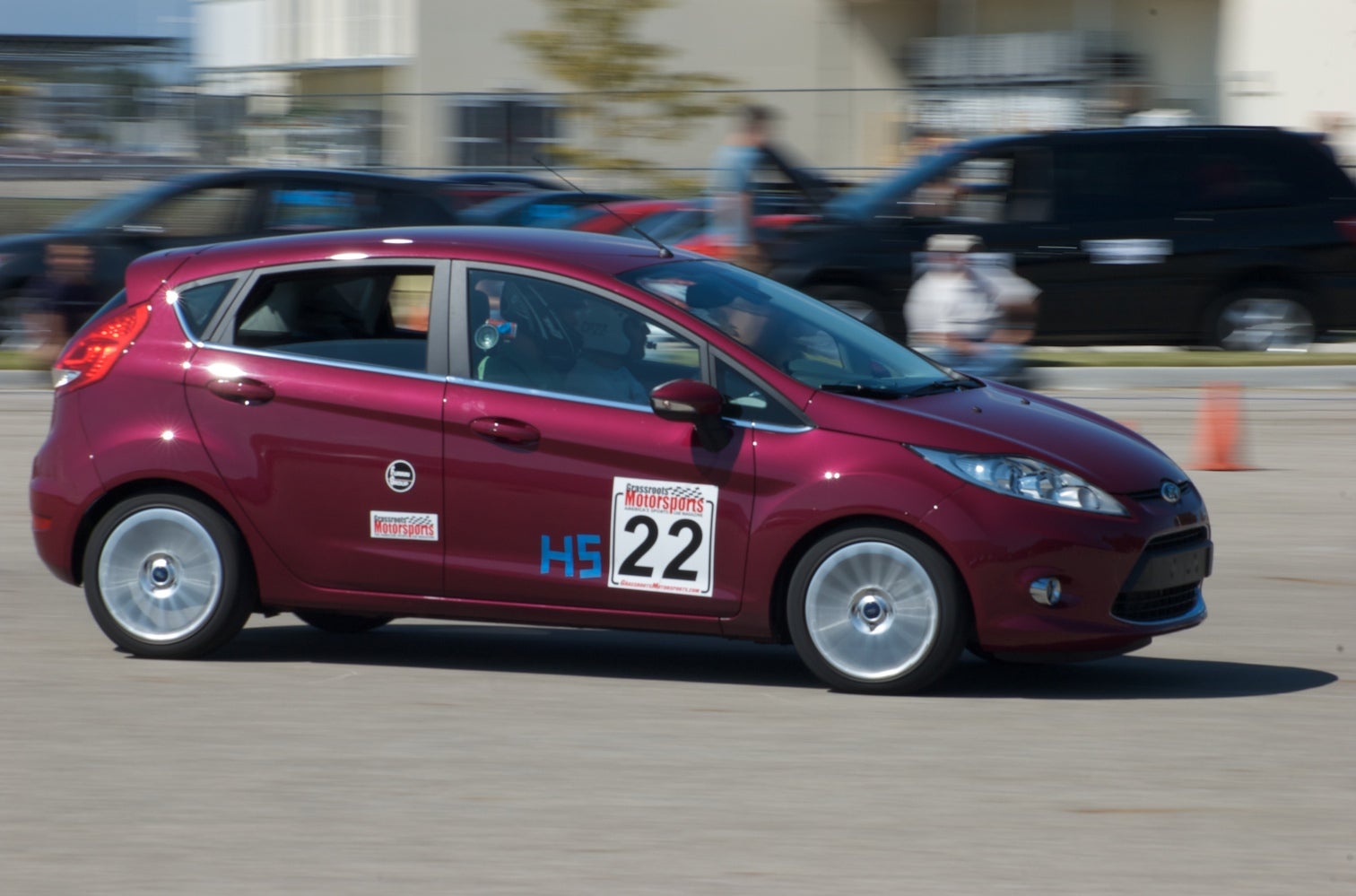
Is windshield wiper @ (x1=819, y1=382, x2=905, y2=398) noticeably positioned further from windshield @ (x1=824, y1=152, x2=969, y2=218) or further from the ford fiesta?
windshield @ (x1=824, y1=152, x2=969, y2=218)

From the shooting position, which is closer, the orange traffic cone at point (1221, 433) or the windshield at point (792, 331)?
the windshield at point (792, 331)

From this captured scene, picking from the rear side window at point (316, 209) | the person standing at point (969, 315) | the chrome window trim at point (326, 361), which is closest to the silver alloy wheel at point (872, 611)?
the chrome window trim at point (326, 361)

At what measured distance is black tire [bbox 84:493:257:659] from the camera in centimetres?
A: 717

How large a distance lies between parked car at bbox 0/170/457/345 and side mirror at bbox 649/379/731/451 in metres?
9.17

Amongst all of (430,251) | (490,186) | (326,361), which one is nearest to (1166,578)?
(430,251)

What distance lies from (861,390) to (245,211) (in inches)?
400

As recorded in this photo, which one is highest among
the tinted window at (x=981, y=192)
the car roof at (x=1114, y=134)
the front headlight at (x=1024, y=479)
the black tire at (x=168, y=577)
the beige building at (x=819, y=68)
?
the beige building at (x=819, y=68)

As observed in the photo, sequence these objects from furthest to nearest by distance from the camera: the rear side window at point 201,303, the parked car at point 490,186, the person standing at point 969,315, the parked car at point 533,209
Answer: the parked car at point 490,186 → the parked car at point 533,209 → the person standing at point 969,315 → the rear side window at point 201,303

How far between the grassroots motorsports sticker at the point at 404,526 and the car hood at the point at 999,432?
136 cm

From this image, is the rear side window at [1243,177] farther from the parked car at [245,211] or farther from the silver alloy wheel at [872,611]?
the silver alloy wheel at [872,611]

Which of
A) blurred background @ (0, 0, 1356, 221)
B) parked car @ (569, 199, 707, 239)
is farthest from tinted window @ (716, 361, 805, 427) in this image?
blurred background @ (0, 0, 1356, 221)

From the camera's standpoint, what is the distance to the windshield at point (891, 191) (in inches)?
648

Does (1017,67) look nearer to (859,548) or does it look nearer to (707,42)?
(707,42)

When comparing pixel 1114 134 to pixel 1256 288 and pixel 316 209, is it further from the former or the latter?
pixel 316 209
